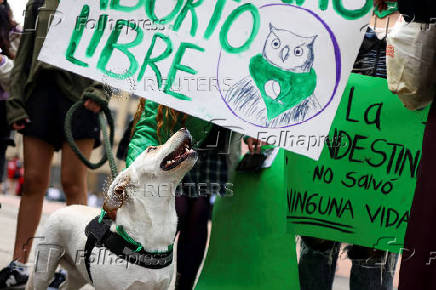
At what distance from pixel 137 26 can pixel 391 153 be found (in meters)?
1.43

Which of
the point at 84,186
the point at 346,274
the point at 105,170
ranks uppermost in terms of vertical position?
the point at 84,186

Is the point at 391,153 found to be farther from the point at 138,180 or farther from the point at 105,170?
the point at 105,170

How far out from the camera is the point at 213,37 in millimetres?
3043

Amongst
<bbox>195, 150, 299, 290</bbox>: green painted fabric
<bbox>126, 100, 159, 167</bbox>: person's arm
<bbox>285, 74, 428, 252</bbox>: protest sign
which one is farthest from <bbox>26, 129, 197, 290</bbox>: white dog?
<bbox>285, 74, 428, 252</bbox>: protest sign

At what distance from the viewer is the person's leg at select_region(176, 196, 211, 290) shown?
3.55 metres

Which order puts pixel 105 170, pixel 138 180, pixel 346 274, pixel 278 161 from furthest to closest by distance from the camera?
pixel 105 170, pixel 346 274, pixel 278 161, pixel 138 180

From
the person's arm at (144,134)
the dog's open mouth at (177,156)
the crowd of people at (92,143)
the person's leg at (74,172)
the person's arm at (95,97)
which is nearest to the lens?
the dog's open mouth at (177,156)

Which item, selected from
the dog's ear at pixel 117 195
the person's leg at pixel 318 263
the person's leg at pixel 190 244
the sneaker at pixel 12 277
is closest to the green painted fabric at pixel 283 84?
the dog's ear at pixel 117 195

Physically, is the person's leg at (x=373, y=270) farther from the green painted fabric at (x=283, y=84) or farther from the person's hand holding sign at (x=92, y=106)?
the person's hand holding sign at (x=92, y=106)

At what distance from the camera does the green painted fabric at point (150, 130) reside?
2.95 m

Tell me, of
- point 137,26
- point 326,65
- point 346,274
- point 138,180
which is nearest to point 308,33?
point 326,65

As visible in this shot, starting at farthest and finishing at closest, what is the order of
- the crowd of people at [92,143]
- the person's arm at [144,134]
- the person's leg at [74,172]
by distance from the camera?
the person's leg at [74,172] → the crowd of people at [92,143] → the person's arm at [144,134]

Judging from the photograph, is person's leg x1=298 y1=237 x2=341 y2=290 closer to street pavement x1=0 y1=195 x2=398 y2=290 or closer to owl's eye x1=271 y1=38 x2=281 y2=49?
street pavement x1=0 y1=195 x2=398 y2=290

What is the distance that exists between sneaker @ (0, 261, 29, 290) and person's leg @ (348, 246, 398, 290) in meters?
1.96
